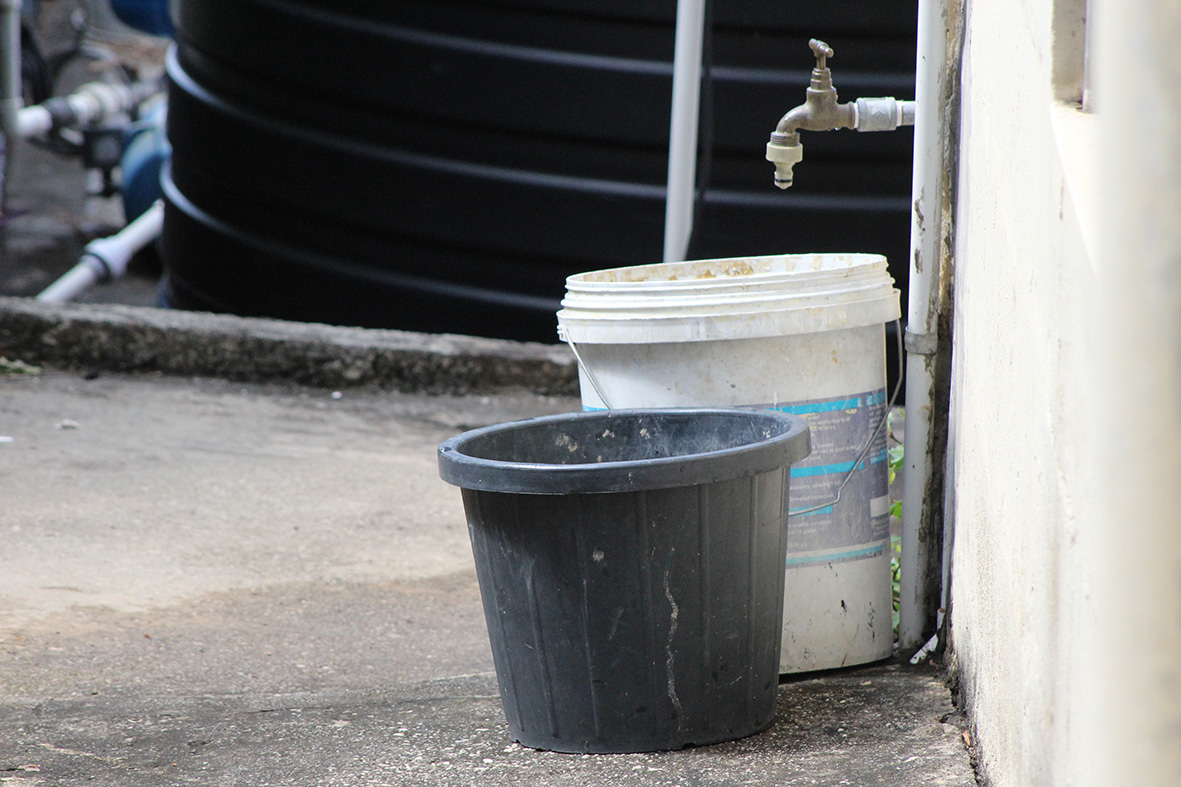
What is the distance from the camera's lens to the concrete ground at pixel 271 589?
63.9 inches

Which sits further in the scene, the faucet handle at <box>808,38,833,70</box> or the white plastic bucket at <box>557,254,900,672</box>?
the faucet handle at <box>808,38,833,70</box>

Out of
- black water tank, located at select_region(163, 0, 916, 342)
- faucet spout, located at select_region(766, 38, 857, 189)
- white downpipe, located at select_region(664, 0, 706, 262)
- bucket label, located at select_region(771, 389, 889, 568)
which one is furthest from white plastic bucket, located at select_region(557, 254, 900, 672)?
black water tank, located at select_region(163, 0, 916, 342)

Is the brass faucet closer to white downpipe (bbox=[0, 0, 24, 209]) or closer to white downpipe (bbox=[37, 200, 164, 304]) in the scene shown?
white downpipe (bbox=[37, 200, 164, 304])

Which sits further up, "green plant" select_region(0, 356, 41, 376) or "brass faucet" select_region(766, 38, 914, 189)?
"brass faucet" select_region(766, 38, 914, 189)

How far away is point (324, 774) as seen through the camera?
5.24 ft

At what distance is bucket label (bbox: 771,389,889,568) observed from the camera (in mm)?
1886

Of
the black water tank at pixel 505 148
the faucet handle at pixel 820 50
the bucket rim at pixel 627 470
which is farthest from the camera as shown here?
the black water tank at pixel 505 148

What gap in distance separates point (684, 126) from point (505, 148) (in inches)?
42.7

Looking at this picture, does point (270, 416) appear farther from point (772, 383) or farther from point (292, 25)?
point (772, 383)

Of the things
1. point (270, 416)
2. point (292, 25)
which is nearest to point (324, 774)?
point (270, 416)

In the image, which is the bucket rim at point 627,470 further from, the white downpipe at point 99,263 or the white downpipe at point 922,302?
the white downpipe at point 99,263

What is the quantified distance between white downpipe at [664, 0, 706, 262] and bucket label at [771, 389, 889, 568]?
3.82 feet

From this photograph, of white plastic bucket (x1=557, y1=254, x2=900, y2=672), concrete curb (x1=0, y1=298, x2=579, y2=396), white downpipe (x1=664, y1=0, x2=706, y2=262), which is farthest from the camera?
concrete curb (x1=0, y1=298, x2=579, y2=396)

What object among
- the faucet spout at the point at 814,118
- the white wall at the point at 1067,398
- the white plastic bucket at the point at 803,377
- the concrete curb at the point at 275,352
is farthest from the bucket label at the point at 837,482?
the concrete curb at the point at 275,352
